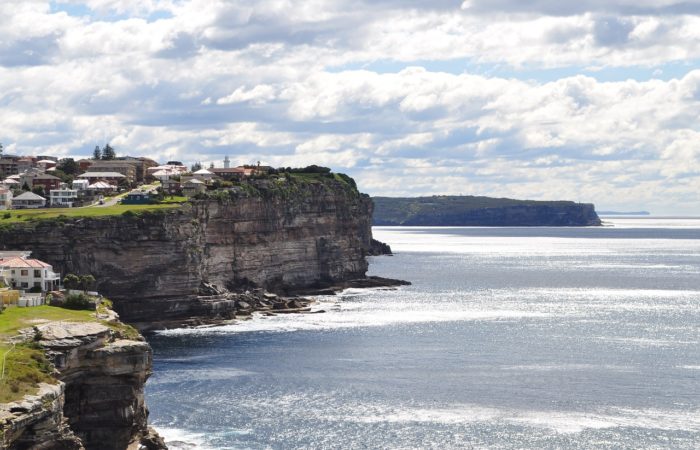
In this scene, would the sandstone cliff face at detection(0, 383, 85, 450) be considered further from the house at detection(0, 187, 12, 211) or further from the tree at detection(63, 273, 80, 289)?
the house at detection(0, 187, 12, 211)

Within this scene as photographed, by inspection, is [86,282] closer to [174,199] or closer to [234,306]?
[234,306]

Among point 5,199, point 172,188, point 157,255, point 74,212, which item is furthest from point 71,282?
point 172,188

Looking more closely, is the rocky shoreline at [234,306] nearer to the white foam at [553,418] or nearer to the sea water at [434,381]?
the sea water at [434,381]

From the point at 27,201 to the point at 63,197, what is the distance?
10.8 m

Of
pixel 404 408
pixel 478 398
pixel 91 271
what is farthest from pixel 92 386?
pixel 91 271

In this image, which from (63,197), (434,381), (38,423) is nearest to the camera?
(38,423)

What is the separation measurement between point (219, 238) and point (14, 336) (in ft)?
330

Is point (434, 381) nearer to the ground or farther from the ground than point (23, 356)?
nearer to the ground

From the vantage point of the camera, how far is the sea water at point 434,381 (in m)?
82.1

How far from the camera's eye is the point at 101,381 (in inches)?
2921

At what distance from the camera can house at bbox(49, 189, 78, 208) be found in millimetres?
182500

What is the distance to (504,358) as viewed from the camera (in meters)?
116

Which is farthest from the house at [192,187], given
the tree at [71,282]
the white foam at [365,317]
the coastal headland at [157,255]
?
the tree at [71,282]

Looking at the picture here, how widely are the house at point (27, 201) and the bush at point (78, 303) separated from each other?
87.0 meters
